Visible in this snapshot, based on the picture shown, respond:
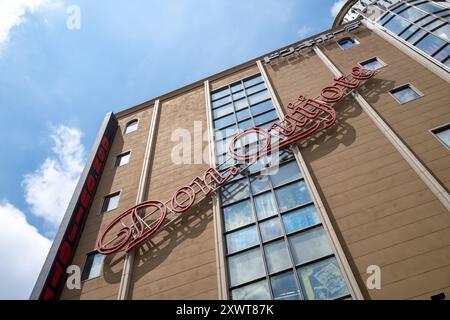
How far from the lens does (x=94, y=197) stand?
20.9 m

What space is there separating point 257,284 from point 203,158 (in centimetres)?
951

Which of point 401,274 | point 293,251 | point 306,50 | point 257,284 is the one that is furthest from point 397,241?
point 306,50

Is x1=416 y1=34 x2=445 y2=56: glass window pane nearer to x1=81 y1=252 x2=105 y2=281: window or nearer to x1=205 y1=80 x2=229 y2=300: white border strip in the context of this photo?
x1=205 y1=80 x2=229 y2=300: white border strip

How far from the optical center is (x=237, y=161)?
18734 millimetres

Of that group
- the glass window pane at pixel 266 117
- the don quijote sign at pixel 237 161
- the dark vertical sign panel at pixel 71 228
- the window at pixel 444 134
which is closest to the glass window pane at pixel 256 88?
the glass window pane at pixel 266 117

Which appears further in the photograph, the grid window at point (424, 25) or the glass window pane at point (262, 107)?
the glass window pane at point (262, 107)

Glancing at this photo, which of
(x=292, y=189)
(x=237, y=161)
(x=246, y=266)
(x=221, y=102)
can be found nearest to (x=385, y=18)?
(x=221, y=102)

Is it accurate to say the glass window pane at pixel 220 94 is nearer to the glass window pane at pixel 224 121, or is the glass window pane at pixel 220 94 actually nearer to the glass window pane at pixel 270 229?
the glass window pane at pixel 224 121

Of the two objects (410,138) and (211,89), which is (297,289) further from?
(211,89)

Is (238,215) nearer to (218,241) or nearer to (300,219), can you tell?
(218,241)

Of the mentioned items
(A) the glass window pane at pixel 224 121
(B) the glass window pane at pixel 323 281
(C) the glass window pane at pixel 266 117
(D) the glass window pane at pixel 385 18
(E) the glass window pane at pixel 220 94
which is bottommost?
(B) the glass window pane at pixel 323 281

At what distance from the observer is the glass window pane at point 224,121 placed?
23.0 m

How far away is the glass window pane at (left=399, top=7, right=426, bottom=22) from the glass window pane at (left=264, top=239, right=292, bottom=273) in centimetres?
2098

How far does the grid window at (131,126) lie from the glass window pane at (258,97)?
990cm
